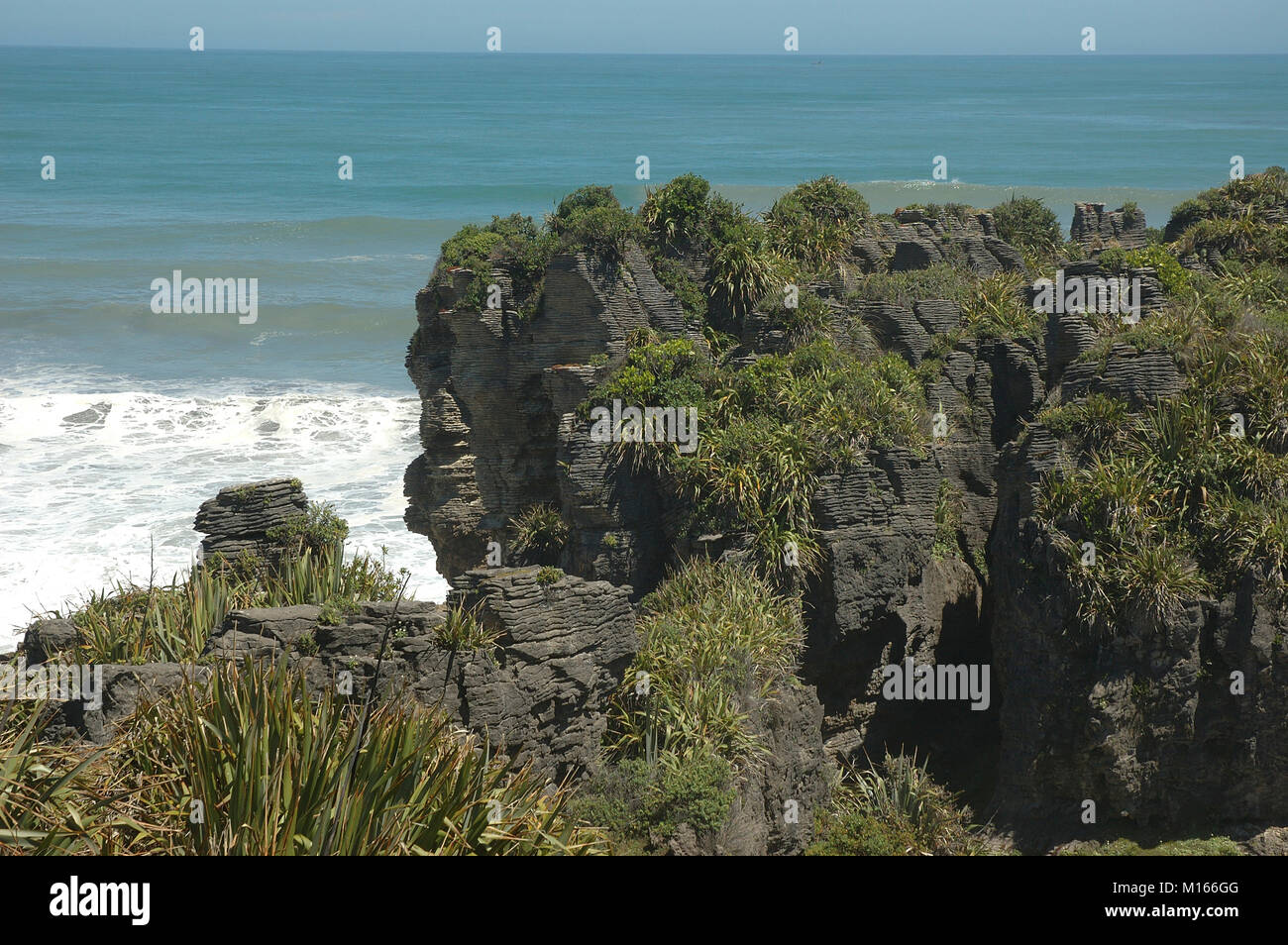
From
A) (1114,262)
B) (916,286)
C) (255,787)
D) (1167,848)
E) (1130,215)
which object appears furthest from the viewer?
(1130,215)

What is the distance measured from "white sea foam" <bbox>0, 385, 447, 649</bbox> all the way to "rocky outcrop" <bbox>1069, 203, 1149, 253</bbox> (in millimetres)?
16816

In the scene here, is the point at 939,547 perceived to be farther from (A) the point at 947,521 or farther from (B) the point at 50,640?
(B) the point at 50,640

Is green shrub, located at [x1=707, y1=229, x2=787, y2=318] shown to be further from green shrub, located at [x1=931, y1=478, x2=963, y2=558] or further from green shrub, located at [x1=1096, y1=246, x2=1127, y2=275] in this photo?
green shrub, located at [x1=1096, y1=246, x2=1127, y2=275]

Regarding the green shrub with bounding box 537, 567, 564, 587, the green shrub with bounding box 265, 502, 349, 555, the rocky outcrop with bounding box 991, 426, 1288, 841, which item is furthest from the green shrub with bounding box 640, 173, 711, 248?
the green shrub with bounding box 537, 567, 564, 587

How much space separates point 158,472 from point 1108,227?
2719cm

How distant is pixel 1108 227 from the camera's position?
92.5 feet

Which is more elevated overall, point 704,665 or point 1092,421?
point 1092,421

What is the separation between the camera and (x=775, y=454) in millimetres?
18438

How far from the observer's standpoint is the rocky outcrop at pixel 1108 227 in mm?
27922

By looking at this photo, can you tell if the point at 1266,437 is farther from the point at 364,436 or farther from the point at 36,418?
the point at 36,418

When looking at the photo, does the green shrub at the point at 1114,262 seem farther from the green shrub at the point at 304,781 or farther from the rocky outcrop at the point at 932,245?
the green shrub at the point at 304,781

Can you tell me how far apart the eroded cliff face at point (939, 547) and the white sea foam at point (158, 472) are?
7497 millimetres

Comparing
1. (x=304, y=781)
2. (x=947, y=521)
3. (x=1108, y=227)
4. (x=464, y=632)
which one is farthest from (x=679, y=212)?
(x=304, y=781)

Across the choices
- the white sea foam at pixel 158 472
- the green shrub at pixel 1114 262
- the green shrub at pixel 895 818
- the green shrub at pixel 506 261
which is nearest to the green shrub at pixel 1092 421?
the green shrub at pixel 1114 262
